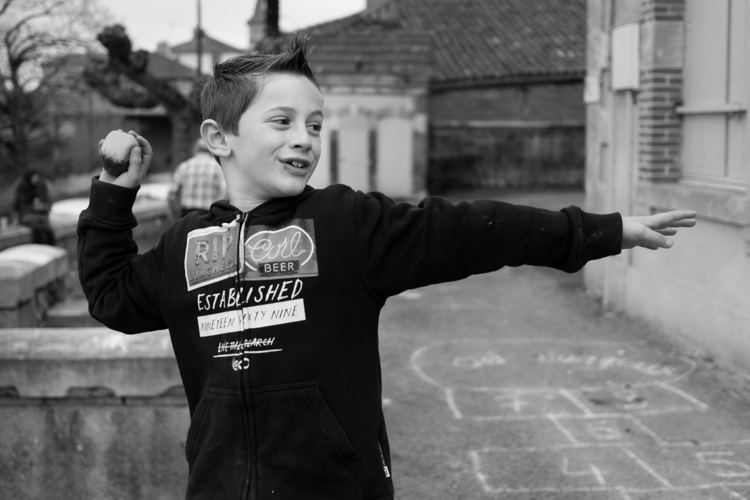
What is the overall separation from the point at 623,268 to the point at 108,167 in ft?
23.0

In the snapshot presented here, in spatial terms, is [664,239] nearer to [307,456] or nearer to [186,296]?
[307,456]

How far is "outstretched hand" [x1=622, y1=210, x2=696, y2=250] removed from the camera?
2.08m

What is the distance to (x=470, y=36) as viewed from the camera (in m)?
26.0

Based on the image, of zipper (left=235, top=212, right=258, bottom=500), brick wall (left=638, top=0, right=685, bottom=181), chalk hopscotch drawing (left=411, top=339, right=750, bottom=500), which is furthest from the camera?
brick wall (left=638, top=0, right=685, bottom=181)

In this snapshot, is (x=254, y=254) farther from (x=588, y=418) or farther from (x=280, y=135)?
(x=588, y=418)

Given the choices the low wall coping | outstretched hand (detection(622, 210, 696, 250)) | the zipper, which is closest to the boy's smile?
the zipper

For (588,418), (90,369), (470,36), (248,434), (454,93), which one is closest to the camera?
(248,434)

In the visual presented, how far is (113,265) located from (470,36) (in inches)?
982

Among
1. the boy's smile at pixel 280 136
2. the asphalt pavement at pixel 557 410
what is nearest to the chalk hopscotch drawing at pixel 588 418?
the asphalt pavement at pixel 557 410

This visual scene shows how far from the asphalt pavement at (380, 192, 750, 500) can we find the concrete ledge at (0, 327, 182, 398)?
141 centimetres

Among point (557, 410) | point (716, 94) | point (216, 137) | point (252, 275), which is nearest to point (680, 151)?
point (716, 94)

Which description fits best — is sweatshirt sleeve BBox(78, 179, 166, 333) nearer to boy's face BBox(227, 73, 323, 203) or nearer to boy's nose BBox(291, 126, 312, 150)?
boy's face BBox(227, 73, 323, 203)

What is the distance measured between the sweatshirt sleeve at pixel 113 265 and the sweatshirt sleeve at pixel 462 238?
0.56 meters

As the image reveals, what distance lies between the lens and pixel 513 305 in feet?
30.2
